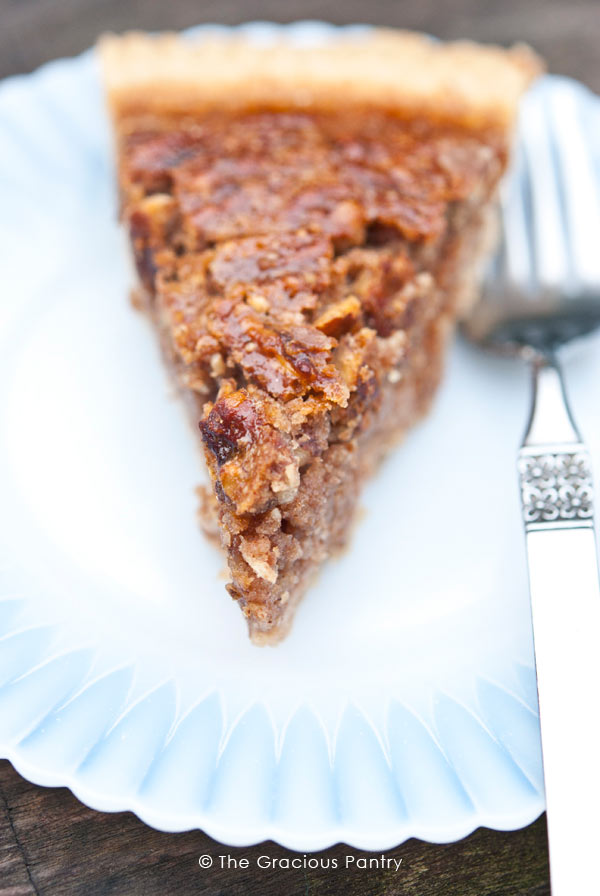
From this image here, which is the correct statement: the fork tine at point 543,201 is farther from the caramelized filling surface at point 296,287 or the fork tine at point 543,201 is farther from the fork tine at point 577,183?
the caramelized filling surface at point 296,287

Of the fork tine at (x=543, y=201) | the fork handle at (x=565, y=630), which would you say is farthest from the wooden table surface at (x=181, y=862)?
the fork tine at (x=543, y=201)

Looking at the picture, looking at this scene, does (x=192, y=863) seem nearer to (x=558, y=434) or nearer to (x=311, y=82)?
(x=558, y=434)

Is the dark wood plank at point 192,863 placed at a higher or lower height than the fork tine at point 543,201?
lower

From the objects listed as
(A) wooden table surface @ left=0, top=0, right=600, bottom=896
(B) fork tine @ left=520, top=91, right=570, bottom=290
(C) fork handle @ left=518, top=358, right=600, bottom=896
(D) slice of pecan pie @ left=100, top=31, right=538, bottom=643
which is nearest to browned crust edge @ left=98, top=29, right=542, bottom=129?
(D) slice of pecan pie @ left=100, top=31, right=538, bottom=643

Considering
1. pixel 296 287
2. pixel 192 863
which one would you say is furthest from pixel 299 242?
pixel 192 863

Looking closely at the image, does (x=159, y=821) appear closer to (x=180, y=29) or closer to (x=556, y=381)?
(x=556, y=381)

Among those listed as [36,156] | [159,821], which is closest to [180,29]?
[36,156]
